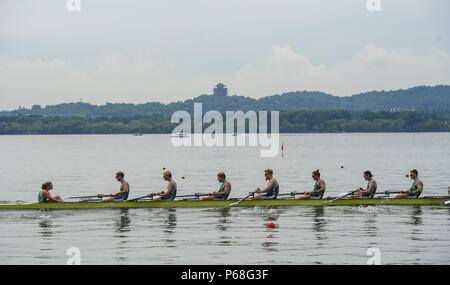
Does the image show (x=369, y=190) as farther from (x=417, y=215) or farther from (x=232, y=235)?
(x=232, y=235)

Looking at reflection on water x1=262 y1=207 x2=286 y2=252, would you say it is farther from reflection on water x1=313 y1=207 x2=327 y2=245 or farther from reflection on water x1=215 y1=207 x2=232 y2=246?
reflection on water x1=313 y1=207 x2=327 y2=245

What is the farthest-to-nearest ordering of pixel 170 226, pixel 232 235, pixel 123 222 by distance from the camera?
pixel 123 222
pixel 170 226
pixel 232 235

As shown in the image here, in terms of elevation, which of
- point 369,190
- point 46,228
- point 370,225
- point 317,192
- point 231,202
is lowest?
point 46,228

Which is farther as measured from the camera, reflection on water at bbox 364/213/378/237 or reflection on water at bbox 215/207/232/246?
reflection on water at bbox 364/213/378/237

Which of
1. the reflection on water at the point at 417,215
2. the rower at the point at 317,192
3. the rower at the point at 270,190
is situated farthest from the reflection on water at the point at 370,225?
the rower at the point at 270,190

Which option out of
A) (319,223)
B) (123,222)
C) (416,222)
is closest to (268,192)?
(319,223)

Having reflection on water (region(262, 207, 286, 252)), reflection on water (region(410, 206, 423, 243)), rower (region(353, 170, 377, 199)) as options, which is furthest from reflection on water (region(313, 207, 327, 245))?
reflection on water (region(410, 206, 423, 243))

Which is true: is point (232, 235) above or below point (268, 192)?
below

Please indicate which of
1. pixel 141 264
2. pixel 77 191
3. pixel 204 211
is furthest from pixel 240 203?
pixel 77 191
